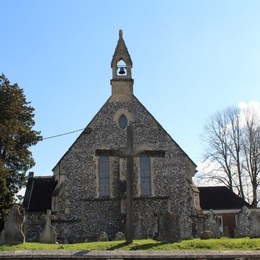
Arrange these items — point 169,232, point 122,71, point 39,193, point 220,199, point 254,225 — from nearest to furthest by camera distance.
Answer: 1. point 169,232
2. point 254,225
3. point 122,71
4. point 39,193
5. point 220,199

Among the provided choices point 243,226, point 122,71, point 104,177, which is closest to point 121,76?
point 122,71

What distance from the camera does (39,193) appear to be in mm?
30859

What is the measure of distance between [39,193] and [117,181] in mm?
7276

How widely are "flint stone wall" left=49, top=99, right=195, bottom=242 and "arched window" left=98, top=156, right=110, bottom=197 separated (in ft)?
0.90

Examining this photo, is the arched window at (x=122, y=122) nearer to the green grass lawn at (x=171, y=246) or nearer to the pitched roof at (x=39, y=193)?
the pitched roof at (x=39, y=193)

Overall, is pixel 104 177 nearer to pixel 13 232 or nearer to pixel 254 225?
pixel 254 225

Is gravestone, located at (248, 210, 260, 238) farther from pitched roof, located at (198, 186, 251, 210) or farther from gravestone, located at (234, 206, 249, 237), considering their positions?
pitched roof, located at (198, 186, 251, 210)

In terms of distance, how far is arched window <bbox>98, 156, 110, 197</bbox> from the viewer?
2617 cm

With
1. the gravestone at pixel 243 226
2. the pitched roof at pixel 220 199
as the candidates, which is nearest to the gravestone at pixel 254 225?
the gravestone at pixel 243 226

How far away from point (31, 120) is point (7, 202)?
255 inches

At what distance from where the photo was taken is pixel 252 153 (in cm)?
3884

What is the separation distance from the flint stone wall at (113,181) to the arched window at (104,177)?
27 centimetres

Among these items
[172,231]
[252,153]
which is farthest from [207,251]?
[252,153]

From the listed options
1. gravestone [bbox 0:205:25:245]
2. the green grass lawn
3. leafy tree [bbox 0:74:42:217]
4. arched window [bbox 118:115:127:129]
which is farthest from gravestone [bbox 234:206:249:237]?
leafy tree [bbox 0:74:42:217]
